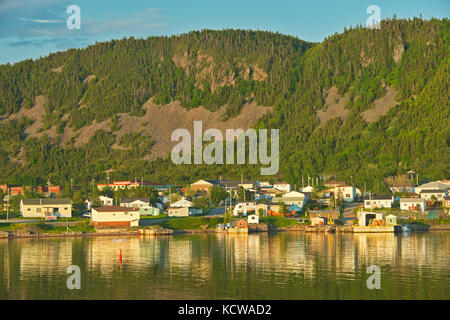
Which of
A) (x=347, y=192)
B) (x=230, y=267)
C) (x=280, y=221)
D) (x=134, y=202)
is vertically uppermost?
(x=347, y=192)

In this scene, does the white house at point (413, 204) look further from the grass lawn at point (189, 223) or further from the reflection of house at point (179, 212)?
the reflection of house at point (179, 212)

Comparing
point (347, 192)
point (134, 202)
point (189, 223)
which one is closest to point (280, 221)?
point (189, 223)

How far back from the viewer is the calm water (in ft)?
186

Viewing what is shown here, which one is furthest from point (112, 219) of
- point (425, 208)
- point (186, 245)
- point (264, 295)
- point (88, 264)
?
point (264, 295)

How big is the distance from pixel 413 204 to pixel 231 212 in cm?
3136

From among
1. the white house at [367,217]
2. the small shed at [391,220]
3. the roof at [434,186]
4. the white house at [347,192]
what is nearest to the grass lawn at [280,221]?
the white house at [367,217]

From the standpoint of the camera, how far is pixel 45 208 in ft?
400

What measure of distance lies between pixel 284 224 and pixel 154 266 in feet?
159

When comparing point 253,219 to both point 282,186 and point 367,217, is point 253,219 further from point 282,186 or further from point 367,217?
point 282,186

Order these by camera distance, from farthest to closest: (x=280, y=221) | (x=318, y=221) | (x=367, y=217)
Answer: (x=280, y=221) < (x=318, y=221) < (x=367, y=217)

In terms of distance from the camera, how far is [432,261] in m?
72.1

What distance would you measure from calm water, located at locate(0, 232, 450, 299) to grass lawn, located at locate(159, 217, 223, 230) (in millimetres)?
13650

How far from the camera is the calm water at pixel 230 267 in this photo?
56.8m

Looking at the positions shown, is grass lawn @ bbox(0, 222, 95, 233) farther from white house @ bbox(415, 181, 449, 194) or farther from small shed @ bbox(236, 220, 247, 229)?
white house @ bbox(415, 181, 449, 194)
